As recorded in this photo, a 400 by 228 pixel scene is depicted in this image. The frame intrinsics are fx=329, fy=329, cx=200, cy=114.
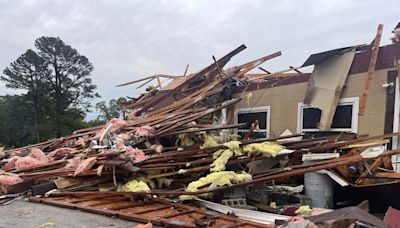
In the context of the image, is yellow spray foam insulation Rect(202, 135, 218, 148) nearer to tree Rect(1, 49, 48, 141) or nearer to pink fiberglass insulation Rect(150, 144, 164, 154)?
pink fiberglass insulation Rect(150, 144, 164, 154)

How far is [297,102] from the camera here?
850 cm

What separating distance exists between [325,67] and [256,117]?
2.64 meters

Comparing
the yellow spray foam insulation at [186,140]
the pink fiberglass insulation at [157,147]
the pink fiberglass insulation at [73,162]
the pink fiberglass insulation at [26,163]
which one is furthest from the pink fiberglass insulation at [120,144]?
the pink fiberglass insulation at [26,163]

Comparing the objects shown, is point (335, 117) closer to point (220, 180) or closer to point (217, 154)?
point (217, 154)

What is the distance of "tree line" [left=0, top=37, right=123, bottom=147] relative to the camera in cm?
2961

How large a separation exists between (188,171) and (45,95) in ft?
96.7

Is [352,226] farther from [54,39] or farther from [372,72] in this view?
[54,39]

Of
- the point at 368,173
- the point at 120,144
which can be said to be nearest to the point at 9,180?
the point at 120,144

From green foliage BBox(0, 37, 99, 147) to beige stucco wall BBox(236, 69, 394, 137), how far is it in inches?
985

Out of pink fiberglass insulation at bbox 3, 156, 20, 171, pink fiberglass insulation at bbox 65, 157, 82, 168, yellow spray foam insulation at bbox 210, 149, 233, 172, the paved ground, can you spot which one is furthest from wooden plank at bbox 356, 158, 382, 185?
pink fiberglass insulation at bbox 3, 156, 20, 171

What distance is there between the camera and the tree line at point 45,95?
2961cm

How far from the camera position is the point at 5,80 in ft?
103

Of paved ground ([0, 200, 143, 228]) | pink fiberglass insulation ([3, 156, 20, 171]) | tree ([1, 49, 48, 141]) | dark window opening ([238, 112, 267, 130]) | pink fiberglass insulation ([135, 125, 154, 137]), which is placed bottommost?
paved ground ([0, 200, 143, 228])

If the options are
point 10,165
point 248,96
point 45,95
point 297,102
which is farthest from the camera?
point 45,95
